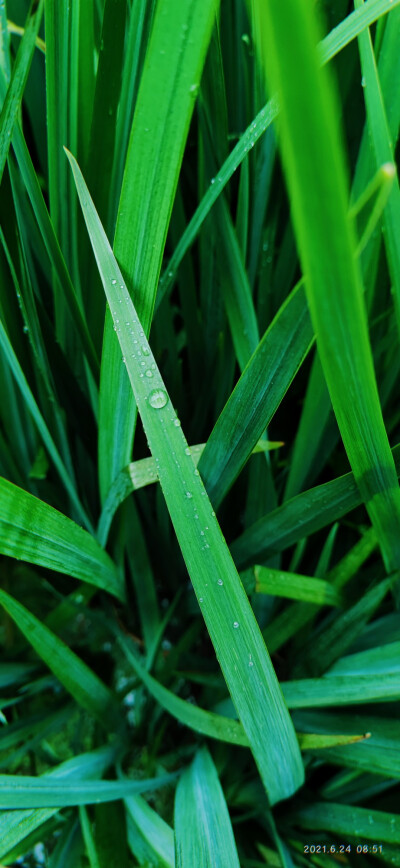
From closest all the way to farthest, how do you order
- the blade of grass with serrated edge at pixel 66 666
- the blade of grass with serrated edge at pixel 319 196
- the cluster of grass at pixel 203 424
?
the blade of grass with serrated edge at pixel 319 196 < the cluster of grass at pixel 203 424 < the blade of grass with serrated edge at pixel 66 666

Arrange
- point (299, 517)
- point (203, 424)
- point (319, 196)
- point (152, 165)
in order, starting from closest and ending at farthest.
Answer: point (319, 196), point (152, 165), point (299, 517), point (203, 424)

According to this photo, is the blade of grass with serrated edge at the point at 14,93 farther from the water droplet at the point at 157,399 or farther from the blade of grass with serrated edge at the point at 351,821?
the blade of grass with serrated edge at the point at 351,821

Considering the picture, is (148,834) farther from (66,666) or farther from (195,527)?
(195,527)

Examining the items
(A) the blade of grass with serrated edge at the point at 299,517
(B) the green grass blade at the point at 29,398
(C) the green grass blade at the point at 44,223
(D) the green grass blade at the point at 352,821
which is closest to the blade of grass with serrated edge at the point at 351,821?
(D) the green grass blade at the point at 352,821

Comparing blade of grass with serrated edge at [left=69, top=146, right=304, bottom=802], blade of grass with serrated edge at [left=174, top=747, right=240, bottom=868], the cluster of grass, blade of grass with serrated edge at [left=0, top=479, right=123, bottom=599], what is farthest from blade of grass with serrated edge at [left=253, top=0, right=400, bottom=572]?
blade of grass with serrated edge at [left=174, top=747, right=240, bottom=868]

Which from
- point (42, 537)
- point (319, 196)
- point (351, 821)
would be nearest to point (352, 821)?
point (351, 821)

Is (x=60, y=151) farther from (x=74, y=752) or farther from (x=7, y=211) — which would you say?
(x=74, y=752)

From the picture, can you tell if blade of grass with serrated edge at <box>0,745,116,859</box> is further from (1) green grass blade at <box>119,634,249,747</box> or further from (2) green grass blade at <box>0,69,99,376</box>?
(2) green grass blade at <box>0,69,99,376</box>
